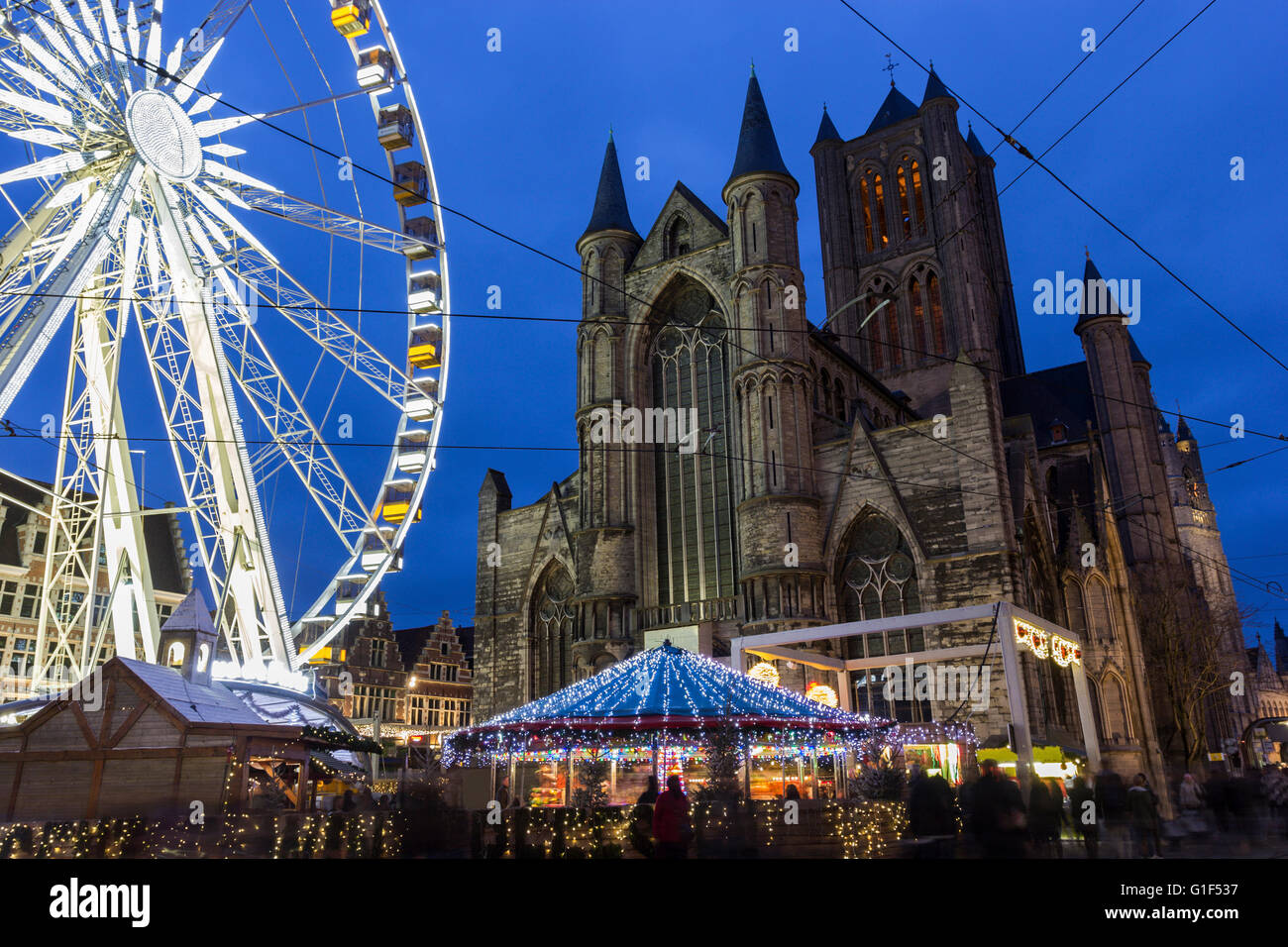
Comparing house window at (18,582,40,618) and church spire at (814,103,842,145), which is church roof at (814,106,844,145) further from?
house window at (18,582,40,618)

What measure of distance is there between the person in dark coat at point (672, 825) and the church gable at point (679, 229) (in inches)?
905

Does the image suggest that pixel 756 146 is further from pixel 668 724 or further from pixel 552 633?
pixel 668 724

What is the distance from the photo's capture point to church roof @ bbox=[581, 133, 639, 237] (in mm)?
30891

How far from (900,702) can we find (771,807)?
14.8 m

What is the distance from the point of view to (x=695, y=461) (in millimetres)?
28406

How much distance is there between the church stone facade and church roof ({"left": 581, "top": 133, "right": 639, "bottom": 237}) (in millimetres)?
86

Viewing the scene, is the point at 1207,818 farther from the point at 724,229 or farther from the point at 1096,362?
the point at 1096,362

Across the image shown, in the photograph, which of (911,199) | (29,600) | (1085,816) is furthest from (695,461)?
(911,199)

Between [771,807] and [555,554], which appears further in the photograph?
[555,554]

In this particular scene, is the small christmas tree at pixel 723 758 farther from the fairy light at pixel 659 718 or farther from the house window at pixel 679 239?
the house window at pixel 679 239

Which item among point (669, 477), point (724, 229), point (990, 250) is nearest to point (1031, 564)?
point (669, 477)

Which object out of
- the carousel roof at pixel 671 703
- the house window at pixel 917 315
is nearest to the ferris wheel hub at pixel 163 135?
the carousel roof at pixel 671 703

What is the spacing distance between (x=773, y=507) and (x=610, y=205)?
40.7ft

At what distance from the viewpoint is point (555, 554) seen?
2997 centimetres
